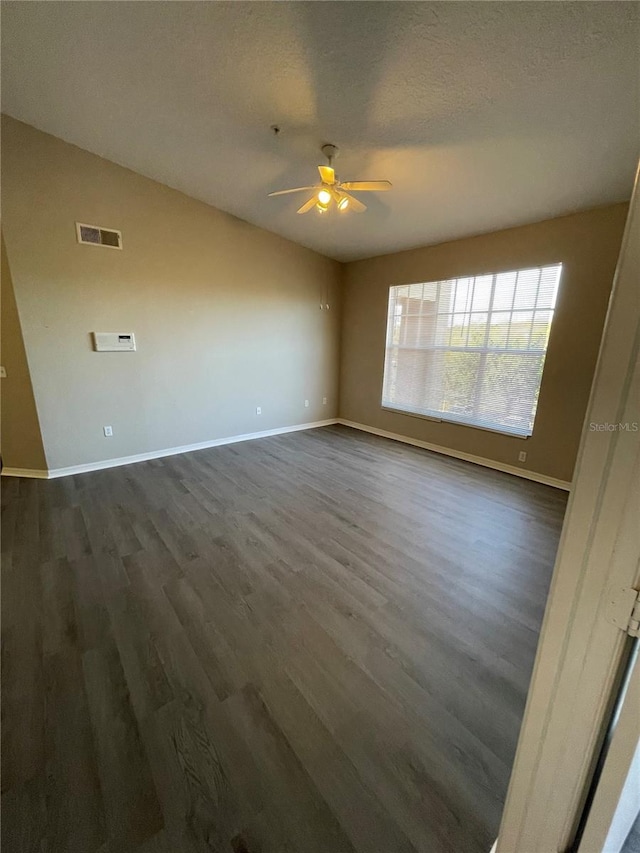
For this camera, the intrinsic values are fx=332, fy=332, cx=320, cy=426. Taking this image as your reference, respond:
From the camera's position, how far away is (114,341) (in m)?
3.60

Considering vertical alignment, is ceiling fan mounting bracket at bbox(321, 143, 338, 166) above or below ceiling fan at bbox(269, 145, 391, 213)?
above

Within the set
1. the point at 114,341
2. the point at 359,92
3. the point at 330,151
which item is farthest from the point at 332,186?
the point at 114,341

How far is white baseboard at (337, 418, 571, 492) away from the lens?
3543 mm

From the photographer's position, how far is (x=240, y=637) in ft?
5.50

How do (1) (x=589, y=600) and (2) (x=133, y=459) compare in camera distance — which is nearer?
(1) (x=589, y=600)

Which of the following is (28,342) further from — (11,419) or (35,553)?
(35,553)

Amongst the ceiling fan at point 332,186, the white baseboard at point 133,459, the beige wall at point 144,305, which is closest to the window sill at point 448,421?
the white baseboard at point 133,459

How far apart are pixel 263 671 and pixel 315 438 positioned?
3678 millimetres

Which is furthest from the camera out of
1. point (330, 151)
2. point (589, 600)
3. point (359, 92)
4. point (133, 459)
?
point (133, 459)

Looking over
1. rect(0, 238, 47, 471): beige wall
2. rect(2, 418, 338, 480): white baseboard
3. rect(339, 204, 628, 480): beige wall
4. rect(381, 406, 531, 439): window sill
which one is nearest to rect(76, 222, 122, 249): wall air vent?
rect(0, 238, 47, 471): beige wall

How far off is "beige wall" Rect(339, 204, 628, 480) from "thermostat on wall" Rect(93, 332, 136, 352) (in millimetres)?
3433

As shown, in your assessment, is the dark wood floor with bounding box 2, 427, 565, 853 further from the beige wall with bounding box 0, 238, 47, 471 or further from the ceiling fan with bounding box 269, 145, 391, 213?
the ceiling fan with bounding box 269, 145, 391, 213

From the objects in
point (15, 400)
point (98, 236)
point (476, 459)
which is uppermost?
point (98, 236)

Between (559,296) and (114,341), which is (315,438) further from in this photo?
(559,296)
